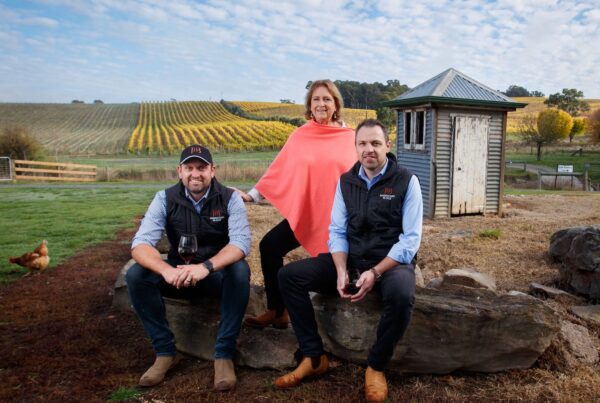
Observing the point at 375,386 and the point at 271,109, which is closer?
the point at 375,386

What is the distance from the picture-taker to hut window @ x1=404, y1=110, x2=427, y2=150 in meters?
12.0

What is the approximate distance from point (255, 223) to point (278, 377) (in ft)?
21.0

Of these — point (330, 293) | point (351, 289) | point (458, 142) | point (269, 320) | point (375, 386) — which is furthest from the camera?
point (458, 142)

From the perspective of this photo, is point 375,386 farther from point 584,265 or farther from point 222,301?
point 584,265

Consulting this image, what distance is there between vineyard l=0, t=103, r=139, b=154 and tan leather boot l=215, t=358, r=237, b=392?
41.4 meters

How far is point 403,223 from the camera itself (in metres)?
3.20

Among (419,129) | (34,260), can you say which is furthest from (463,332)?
(419,129)

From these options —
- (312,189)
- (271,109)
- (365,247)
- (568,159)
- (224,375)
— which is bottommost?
(568,159)

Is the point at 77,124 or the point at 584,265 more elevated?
the point at 77,124

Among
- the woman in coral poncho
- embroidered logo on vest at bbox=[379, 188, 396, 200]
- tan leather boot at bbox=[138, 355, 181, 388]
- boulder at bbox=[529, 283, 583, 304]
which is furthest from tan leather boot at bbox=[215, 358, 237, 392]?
boulder at bbox=[529, 283, 583, 304]

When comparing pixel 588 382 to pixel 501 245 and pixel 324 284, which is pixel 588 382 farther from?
pixel 501 245

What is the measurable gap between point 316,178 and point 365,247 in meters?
0.76

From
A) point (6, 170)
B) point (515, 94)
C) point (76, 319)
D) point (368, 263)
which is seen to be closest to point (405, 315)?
point (368, 263)

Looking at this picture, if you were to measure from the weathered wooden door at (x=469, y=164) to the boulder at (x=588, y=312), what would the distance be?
24.3 ft
